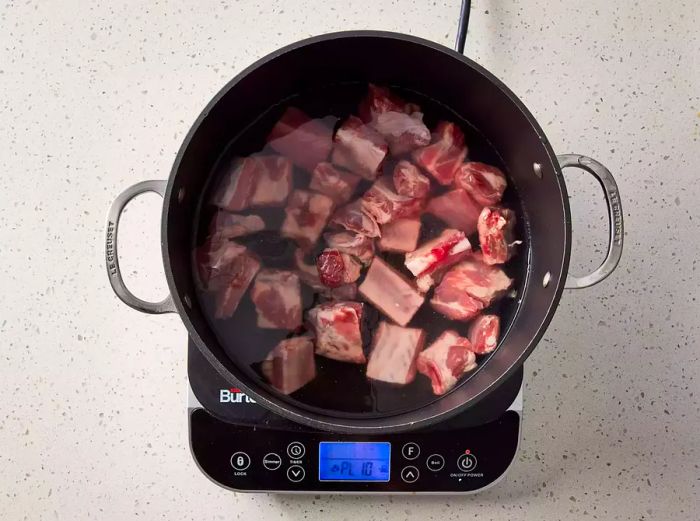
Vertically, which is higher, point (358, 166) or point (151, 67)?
point (151, 67)

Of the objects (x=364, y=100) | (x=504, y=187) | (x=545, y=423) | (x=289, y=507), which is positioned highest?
(x=364, y=100)

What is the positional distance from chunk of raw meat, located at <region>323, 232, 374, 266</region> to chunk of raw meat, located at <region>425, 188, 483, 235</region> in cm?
9

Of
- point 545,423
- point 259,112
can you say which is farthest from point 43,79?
point 545,423

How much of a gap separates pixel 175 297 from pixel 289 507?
38cm

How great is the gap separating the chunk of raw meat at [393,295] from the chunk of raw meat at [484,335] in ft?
0.26

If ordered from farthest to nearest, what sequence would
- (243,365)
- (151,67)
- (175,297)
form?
(151,67) < (243,365) < (175,297)

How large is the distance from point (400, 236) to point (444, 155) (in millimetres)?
122

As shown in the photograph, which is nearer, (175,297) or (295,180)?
(175,297)

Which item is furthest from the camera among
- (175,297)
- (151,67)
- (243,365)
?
(151,67)

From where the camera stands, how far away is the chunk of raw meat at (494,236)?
938 millimetres

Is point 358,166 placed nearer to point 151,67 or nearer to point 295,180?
point 295,180

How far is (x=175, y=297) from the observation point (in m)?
0.76

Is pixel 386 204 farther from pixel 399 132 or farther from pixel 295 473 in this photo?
pixel 295 473

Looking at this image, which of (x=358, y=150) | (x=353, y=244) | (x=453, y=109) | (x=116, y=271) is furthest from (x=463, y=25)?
(x=116, y=271)
